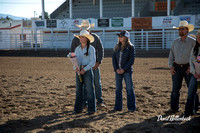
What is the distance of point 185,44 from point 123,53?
4.08ft

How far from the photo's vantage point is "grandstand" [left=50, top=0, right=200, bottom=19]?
94.0ft

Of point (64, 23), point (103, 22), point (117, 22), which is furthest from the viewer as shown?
point (64, 23)

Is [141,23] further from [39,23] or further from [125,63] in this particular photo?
[125,63]

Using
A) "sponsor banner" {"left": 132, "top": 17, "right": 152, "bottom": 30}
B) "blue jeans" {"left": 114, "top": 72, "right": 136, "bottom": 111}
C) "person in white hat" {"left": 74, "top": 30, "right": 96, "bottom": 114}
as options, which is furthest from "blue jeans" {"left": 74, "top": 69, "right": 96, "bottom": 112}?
"sponsor banner" {"left": 132, "top": 17, "right": 152, "bottom": 30}

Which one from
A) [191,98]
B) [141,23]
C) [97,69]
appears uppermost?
[141,23]

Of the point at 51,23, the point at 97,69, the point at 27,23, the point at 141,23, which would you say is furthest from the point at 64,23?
the point at 97,69

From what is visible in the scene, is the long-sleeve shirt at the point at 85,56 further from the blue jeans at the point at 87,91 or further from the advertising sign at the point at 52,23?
the advertising sign at the point at 52,23

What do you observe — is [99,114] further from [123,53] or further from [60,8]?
[60,8]

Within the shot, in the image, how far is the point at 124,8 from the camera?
31172 millimetres

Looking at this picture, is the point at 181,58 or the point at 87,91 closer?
the point at 181,58

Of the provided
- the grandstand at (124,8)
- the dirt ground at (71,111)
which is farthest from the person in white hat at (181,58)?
the grandstand at (124,8)

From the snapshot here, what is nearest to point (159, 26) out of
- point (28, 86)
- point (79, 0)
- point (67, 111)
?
point (79, 0)

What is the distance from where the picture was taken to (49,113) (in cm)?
505

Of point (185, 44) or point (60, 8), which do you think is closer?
point (185, 44)
